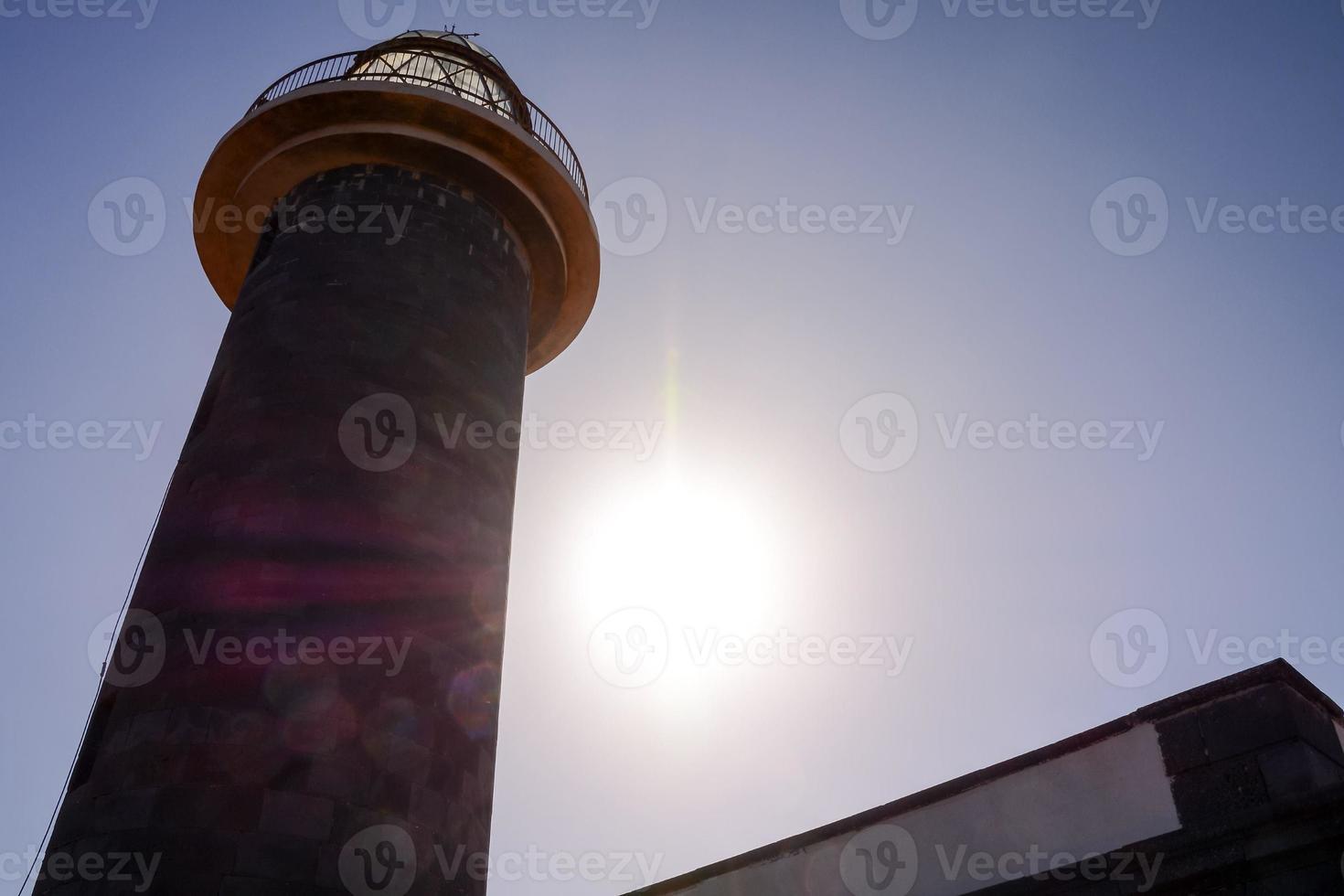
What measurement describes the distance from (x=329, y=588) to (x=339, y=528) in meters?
0.69

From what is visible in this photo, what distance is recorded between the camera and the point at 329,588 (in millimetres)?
10469

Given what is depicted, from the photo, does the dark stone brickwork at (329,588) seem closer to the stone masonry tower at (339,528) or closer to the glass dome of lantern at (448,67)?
the stone masonry tower at (339,528)

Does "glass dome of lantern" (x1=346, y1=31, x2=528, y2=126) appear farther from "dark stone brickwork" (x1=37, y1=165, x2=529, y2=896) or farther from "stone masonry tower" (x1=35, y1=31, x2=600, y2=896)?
"dark stone brickwork" (x1=37, y1=165, x2=529, y2=896)

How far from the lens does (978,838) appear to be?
10.5 meters

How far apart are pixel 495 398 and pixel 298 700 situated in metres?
4.85

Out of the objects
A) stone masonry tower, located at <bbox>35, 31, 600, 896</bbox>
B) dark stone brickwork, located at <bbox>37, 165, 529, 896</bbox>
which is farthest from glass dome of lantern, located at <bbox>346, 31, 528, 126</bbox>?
dark stone brickwork, located at <bbox>37, 165, 529, 896</bbox>

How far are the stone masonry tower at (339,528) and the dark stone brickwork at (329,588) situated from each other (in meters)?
0.03

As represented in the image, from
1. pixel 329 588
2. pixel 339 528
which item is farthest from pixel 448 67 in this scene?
pixel 329 588

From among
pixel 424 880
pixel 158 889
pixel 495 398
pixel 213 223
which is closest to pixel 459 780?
pixel 424 880

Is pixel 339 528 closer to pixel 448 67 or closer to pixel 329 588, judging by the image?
pixel 329 588

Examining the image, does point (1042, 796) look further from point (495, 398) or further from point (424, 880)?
point (495, 398)

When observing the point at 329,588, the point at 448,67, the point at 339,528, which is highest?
the point at 448,67

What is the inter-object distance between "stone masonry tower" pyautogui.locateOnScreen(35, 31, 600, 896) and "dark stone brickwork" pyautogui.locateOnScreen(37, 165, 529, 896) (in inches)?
1.0

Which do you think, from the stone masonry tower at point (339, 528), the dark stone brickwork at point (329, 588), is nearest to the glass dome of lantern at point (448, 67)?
the stone masonry tower at point (339, 528)
